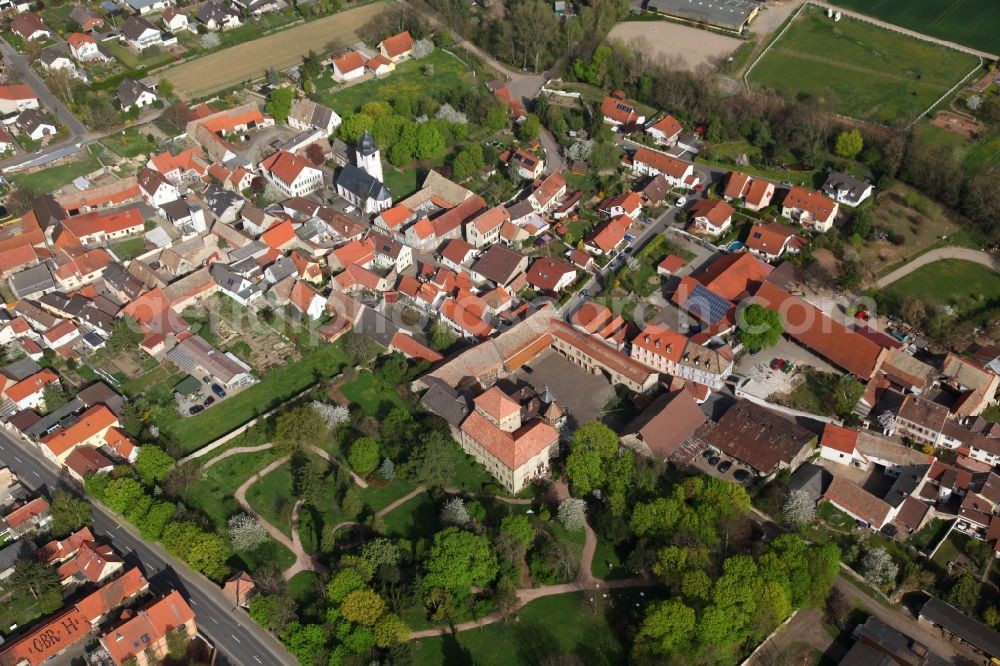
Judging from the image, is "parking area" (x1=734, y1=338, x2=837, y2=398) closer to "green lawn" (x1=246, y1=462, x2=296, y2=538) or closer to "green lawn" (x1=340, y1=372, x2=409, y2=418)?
"green lawn" (x1=340, y1=372, x2=409, y2=418)

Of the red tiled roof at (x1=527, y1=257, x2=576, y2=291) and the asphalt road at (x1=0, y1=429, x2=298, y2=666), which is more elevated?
the red tiled roof at (x1=527, y1=257, x2=576, y2=291)

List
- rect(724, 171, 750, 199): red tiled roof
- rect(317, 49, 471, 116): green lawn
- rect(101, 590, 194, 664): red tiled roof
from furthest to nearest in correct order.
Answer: rect(317, 49, 471, 116): green lawn
rect(724, 171, 750, 199): red tiled roof
rect(101, 590, 194, 664): red tiled roof

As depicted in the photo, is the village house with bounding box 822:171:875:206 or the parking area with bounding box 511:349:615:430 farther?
the village house with bounding box 822:171:875:206

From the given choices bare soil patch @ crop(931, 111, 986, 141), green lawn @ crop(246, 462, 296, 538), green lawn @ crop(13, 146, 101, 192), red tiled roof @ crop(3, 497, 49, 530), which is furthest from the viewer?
bare soil patch @ crop(931, 111, 986, 141)

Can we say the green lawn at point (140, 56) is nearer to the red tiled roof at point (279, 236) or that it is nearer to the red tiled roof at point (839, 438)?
the red tiled roof at point (279, 236)

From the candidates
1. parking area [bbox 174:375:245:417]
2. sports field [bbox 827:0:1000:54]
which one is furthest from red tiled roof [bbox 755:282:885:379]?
sports field [bbox 827:0:1000:54]

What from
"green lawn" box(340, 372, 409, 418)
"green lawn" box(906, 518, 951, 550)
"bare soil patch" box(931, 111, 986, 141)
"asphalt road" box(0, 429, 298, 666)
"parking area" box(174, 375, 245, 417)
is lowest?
"asphalt road" box(0, 429, 298, 666)

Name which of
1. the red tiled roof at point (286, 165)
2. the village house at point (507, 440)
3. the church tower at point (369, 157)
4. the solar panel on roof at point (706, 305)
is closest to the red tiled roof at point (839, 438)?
the solar panel on roof at point (706, 305)

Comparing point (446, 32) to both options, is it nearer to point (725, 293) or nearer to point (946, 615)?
point (725, 293)
